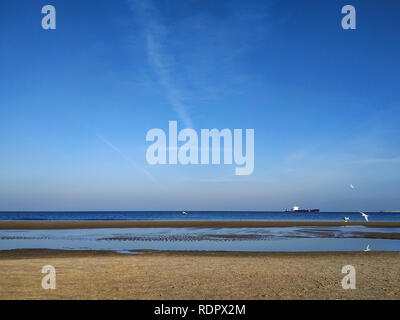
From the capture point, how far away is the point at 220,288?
12.1m

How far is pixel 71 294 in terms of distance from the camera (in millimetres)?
11047

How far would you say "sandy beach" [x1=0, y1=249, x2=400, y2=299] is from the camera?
11.2 metres

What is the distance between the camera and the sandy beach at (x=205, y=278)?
1116cm

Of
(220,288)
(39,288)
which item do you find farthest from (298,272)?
(39,288)

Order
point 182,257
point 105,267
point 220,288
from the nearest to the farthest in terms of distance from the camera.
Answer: point 220,288 < point 105,267 < point 182,257

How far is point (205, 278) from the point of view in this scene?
549 inches

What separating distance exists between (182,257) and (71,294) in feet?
34.3
